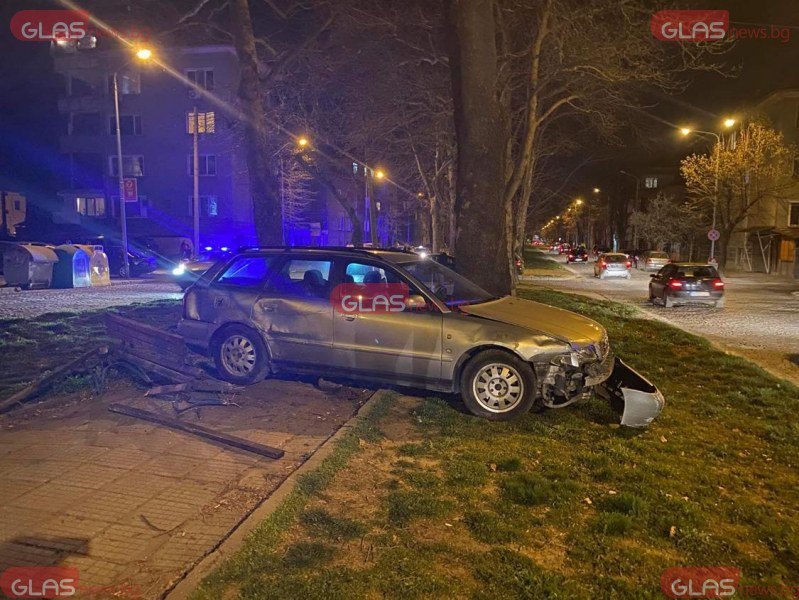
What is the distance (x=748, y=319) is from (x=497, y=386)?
42.7 ft

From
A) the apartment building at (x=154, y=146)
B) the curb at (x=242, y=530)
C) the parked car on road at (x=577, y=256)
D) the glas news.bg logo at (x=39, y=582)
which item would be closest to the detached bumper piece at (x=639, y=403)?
the curb at (x=242, y=530)

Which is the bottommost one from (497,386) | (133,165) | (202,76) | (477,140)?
(497,386)

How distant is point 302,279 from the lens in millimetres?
7551

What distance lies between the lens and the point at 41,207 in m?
48.9

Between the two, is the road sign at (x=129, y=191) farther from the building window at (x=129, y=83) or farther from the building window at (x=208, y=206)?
the building window at (x=129, y=83)

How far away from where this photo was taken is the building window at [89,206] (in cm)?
4562

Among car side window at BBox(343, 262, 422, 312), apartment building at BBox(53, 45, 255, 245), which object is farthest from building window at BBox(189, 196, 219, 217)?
car side window at BBox(343, 262, 422, 312)

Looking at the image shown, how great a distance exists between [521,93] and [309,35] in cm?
914

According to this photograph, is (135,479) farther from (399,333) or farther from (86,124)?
(86,124)

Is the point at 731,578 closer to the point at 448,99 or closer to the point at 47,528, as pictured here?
the point at 47,528

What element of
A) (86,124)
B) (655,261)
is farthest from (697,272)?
(86,124)

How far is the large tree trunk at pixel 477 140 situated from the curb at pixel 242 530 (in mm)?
6019

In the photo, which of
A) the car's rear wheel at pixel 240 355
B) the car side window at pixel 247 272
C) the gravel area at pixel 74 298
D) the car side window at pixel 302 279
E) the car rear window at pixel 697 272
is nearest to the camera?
the car side window at pixel 302 279

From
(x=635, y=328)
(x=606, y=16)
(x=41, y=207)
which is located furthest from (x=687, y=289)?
(x=41, y=207)
